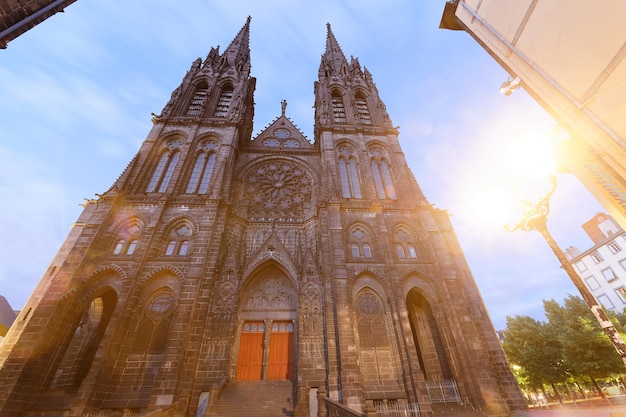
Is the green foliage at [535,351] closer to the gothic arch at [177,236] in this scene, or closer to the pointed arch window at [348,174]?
the pointed arch window at [348,174]

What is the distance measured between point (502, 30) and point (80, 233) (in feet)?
60.9

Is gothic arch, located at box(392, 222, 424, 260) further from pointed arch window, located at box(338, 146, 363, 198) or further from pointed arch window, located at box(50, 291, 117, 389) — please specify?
pointed arch window, located at box(50, 291, 117, 389)

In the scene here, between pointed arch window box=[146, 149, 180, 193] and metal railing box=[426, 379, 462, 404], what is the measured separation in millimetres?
18559

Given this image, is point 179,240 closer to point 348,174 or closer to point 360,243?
point 360,243

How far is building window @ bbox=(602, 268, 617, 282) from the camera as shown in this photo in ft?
95.5

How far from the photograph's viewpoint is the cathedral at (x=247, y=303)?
35.5ft

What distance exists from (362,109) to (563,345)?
81.9 ft

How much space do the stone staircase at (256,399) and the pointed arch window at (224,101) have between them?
A: 20372mm

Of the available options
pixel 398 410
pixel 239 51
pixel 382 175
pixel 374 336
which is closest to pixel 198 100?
pixel 239 51

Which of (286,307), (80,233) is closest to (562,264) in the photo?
(286,307)

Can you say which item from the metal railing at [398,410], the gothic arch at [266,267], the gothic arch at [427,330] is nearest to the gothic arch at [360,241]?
the gothic arch at [427,330]

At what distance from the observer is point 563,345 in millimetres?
19656

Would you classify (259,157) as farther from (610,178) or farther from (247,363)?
(610,178)

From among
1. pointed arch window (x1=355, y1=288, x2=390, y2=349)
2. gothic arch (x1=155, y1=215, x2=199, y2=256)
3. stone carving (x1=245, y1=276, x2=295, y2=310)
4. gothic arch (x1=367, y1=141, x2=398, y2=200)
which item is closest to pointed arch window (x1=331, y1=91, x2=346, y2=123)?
gothic arch (x1=367, y1=141, x2=398, y2=200)
